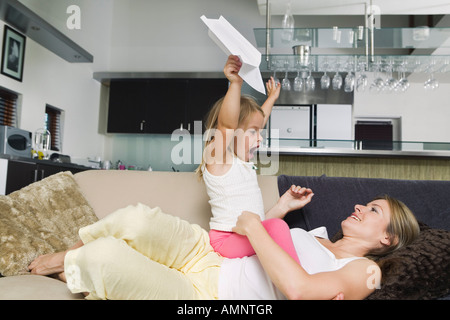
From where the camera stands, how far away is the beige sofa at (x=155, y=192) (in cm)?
147

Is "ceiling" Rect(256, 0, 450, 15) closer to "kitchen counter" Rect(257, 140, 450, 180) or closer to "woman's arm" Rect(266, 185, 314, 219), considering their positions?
"kitchen counter" Rect(257, 140, 450, 180)

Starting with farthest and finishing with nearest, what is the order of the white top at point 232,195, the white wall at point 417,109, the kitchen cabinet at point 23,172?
the white wall at point 417,109 → the kitchen cabinet at point 23,172 → the white top at point 232,195

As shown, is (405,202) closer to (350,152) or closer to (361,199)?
(361,199)

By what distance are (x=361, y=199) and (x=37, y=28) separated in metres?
2.64

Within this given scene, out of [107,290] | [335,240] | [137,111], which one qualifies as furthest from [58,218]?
[137,111]

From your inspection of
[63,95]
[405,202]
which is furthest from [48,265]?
[63,95]

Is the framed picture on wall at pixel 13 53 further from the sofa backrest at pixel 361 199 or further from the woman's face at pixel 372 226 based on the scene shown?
the woman's face at pixel 372 226

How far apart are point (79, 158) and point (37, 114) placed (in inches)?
35.4

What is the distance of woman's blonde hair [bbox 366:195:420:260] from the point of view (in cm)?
108

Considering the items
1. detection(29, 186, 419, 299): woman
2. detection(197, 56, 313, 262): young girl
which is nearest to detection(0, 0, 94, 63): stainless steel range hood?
detection(197, 56, 313, 262): young girl

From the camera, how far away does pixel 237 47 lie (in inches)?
40.7

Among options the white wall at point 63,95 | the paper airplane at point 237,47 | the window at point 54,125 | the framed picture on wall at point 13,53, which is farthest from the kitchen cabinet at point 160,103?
the paper airplane at point 237,47

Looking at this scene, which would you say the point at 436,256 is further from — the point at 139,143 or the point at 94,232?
the point at 139,143

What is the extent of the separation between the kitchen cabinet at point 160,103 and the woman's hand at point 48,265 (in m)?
3.63
